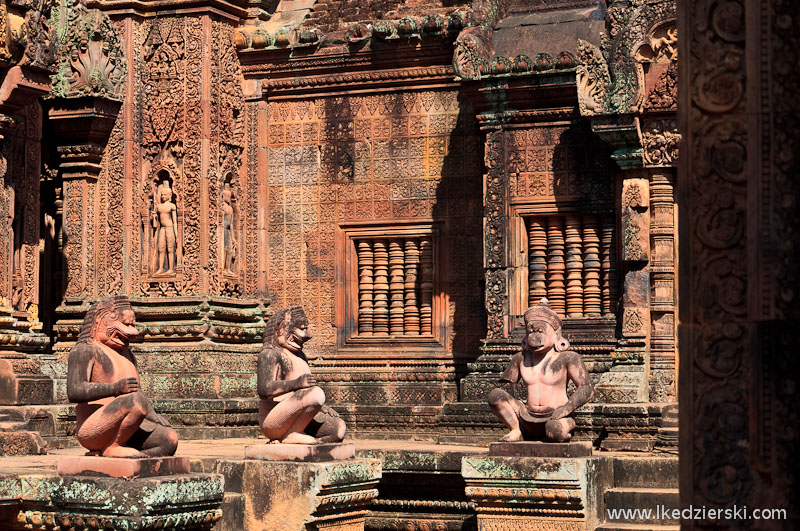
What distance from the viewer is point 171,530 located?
998cm

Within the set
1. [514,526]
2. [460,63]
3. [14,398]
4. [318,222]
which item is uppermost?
[460,63]

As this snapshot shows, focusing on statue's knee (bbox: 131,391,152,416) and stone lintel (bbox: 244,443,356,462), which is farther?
stone lintel (bbox: 244,443,356,462)

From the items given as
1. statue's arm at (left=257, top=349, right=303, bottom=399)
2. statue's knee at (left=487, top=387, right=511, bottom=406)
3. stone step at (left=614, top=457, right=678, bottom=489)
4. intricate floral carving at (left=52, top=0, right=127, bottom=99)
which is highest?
intricate floral carving at (left=52, top=0, right=127, bottom=99)

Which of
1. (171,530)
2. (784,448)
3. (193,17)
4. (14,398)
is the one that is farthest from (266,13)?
(784,448)

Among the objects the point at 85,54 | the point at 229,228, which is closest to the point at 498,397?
the point at 229,228

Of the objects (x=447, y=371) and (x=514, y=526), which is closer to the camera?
(x=514, y=526)

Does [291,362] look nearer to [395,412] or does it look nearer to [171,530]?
[171,530]

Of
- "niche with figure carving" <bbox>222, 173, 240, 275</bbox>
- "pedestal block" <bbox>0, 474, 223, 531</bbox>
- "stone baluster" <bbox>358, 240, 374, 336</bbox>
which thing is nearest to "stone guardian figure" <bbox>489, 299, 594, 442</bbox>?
"pedestal block" <bbox>0, 474, 223, 531</bbox>

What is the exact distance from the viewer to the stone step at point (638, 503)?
38.9 feet

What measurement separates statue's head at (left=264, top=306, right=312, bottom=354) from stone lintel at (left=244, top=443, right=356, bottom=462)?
0.83 metres

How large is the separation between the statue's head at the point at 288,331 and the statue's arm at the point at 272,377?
11cm

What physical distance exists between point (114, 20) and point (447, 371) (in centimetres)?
561

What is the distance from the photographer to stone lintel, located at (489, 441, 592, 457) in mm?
11766

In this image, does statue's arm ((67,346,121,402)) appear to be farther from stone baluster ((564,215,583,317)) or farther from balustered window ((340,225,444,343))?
balustered window ((340,225,444,343))
